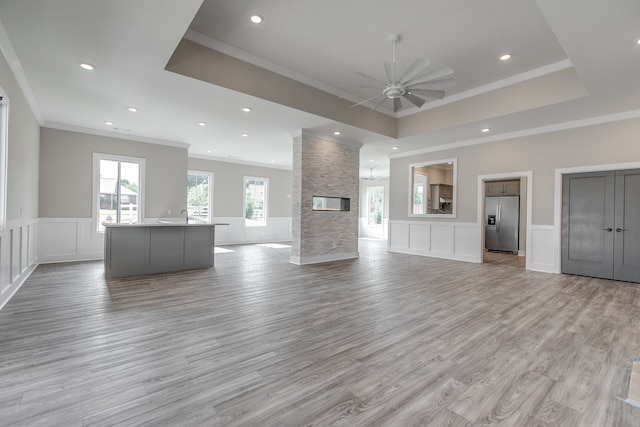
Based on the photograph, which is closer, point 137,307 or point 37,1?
point 37,1

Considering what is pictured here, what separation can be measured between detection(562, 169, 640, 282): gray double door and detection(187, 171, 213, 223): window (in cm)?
1006

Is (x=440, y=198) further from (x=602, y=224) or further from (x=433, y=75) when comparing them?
(x=433, y=75)

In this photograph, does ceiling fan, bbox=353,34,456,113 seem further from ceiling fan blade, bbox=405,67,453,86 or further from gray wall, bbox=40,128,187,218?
gray wall, bbox=40,128,187,218

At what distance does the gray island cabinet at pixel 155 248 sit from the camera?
533cm

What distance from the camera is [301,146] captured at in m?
6.86

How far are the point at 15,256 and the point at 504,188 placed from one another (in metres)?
11.7

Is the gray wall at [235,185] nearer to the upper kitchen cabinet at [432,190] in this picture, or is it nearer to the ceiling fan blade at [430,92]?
the upper kitchen cabinet at [432,190]

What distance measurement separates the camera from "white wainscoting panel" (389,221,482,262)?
753cm

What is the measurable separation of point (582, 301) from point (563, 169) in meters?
3.17

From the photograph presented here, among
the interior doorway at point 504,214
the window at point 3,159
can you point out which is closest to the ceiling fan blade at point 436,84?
the window at point 3,159

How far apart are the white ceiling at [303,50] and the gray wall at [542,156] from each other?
0.26 meters

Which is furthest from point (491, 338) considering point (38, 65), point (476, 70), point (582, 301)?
point (38, 65)

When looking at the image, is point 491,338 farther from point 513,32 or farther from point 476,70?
point 476,70

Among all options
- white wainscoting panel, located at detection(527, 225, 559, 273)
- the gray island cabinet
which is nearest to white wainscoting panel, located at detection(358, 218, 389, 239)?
white wainscoting panel, located at detection(527, 225, 559, 273)
